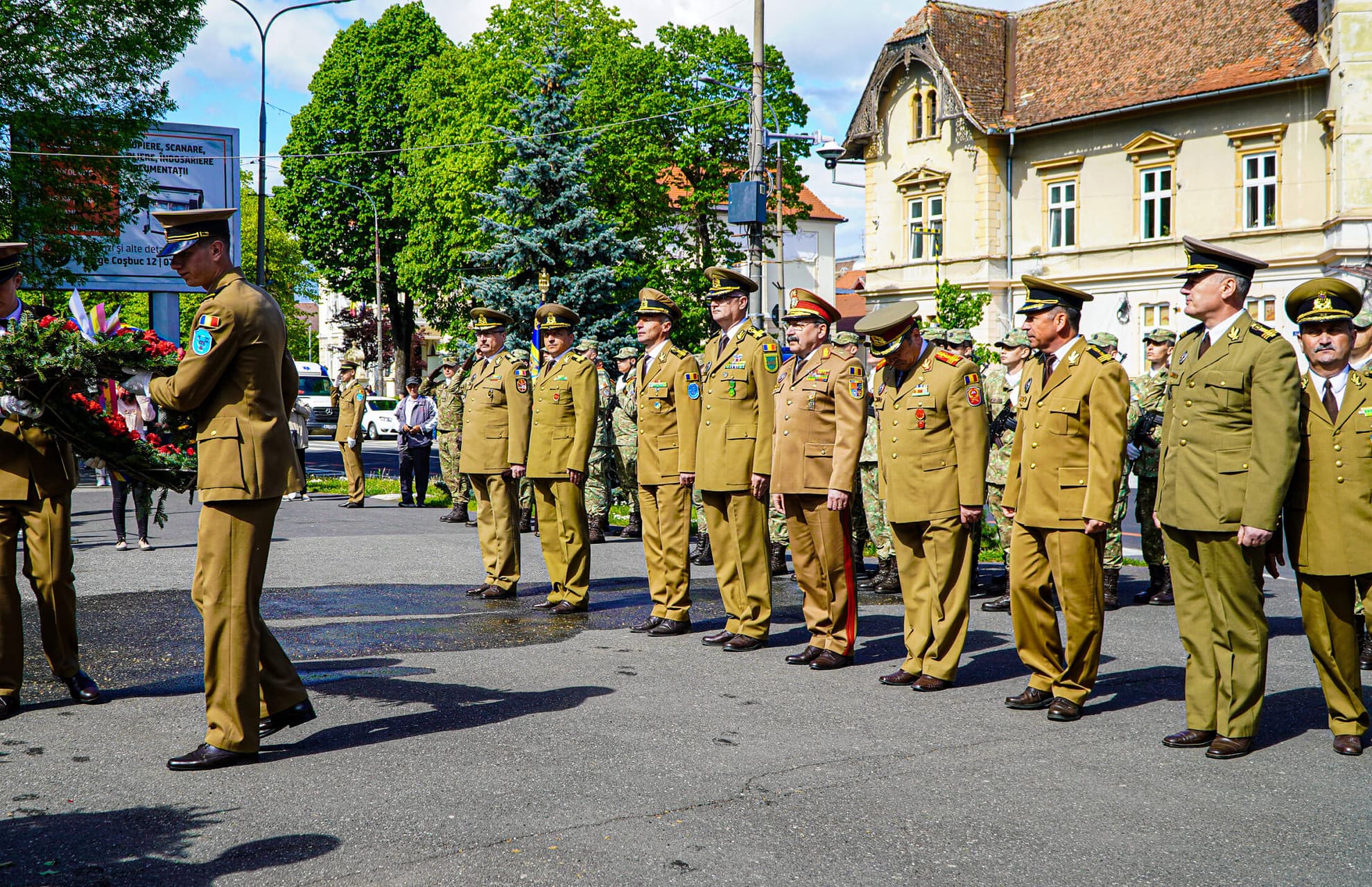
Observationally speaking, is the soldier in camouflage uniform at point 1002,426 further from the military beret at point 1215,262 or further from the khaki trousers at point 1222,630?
the military beret at point 1215,262

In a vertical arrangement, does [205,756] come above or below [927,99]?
below

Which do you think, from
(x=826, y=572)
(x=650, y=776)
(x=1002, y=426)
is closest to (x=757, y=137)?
(x=1002, y=426)

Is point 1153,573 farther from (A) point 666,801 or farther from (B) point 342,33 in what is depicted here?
(B) point 342,33

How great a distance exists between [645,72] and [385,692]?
115 ft

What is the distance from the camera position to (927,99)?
135 ft

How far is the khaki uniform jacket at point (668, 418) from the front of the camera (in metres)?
8.80

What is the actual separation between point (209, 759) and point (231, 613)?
617 mm

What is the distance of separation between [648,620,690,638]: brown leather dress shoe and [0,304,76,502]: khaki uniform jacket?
151 inches

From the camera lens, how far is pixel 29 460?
639 centimetres

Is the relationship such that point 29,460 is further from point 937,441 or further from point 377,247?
point 377,247

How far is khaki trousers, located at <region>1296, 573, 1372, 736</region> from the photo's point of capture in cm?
582

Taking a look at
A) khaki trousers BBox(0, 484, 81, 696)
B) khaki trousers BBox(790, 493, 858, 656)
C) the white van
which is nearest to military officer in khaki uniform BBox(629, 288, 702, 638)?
khaki trousers BBox(790, 493, 858, 656)

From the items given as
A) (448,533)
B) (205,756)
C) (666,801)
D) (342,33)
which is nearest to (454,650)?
(205,756)

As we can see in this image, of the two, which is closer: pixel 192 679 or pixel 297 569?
pixel 192 679
